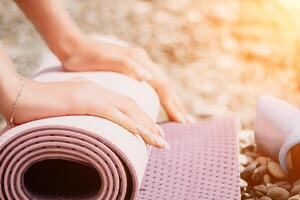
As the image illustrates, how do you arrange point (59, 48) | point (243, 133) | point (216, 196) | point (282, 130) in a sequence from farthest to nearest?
point (243, 133), point (59, 48), point (282, 130), point (216, 196)

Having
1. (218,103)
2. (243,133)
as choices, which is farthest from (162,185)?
(218,103)

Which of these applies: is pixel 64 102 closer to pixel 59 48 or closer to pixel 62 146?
pixel 62 146

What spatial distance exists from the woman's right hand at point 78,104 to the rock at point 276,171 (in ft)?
2.38

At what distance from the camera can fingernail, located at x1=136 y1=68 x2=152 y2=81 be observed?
3377 mm

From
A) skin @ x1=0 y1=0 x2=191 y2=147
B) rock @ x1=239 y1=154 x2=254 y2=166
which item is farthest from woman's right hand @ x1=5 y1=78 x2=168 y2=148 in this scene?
rock @ x1=239 y1=154 x2=254 y2=166

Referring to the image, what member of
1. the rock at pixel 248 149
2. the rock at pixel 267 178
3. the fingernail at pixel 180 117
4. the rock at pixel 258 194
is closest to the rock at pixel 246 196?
the rock at pixel 258 194

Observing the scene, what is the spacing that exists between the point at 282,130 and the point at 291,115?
11 centimetres

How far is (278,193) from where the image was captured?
304 cm

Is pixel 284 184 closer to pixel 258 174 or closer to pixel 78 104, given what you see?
pixel 258 174

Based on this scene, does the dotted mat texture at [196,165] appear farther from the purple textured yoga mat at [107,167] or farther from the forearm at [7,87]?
the forearm at [7,87]

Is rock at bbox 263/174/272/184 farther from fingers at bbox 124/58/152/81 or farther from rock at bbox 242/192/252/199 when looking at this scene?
fingers at bbox 124/58/152/81

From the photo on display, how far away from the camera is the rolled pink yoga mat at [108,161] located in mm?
2506

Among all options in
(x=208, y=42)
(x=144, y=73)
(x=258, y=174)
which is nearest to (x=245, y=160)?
(x=258, y=174)

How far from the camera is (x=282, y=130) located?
3.18 meters
